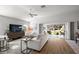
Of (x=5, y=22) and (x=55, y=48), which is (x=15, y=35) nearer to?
(x=5, y=22)

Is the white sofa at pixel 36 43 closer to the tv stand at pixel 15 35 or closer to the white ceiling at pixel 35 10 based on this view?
the tv stand at pixel 15 35

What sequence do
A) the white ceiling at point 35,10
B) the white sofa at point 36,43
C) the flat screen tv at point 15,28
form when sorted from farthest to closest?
1. the white sofa at point 36,43
2. the flat screen tv at point 15,28
3. the white ceiling at point 35,10

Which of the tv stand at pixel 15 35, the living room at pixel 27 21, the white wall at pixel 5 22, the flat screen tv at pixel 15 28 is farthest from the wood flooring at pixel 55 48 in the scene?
the white wall at pixel 5 22

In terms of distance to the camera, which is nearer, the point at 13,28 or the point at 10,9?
the point at 10,9

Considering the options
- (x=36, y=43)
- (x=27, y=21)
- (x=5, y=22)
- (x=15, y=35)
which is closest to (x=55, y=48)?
(x=36, y=43)

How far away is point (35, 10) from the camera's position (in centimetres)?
232

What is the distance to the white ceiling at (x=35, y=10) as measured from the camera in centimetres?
220

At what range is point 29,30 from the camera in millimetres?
2461
